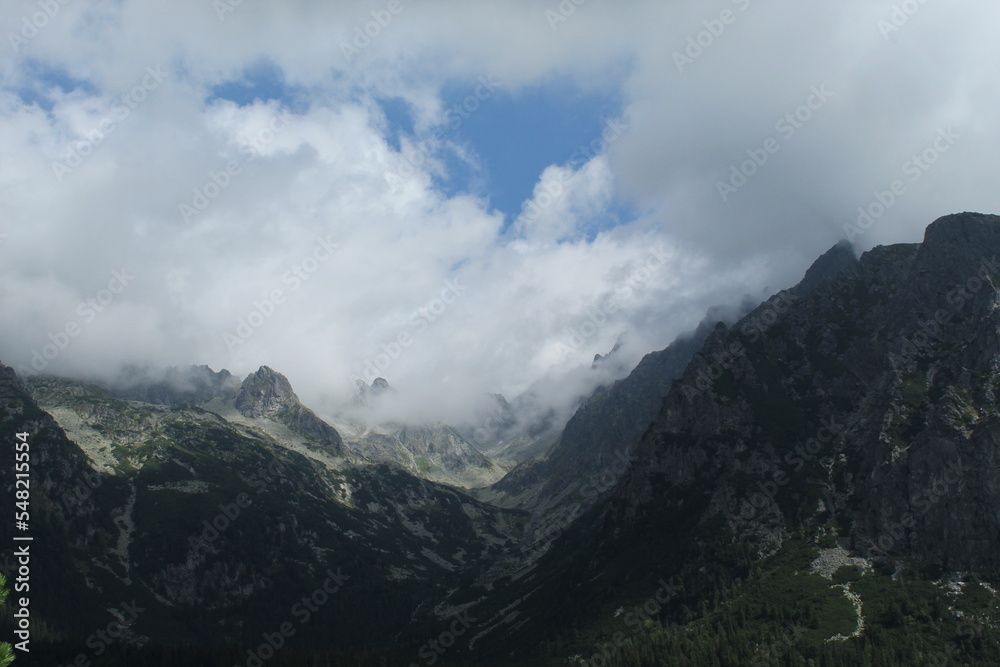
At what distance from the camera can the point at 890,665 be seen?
19988cm

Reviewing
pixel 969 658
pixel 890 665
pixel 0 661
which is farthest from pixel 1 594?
pixel 969 658

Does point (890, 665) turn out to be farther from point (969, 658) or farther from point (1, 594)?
point (1, 594)

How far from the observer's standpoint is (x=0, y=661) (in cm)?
3409

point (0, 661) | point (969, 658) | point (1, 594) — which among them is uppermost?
point (1, 594)

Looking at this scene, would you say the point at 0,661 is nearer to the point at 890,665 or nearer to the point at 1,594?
the point at 1,594

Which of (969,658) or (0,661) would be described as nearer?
(0,661)

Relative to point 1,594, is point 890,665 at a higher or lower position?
lower

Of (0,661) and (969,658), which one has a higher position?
(0,661)

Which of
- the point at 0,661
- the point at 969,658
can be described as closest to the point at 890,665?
the point at 969,658

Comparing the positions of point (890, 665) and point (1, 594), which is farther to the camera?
point (890, 665)

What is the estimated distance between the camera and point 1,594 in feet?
112

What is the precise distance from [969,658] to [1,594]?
24699 cm

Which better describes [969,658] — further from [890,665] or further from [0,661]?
[0,661]

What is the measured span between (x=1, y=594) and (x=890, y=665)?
23352 centimetres
